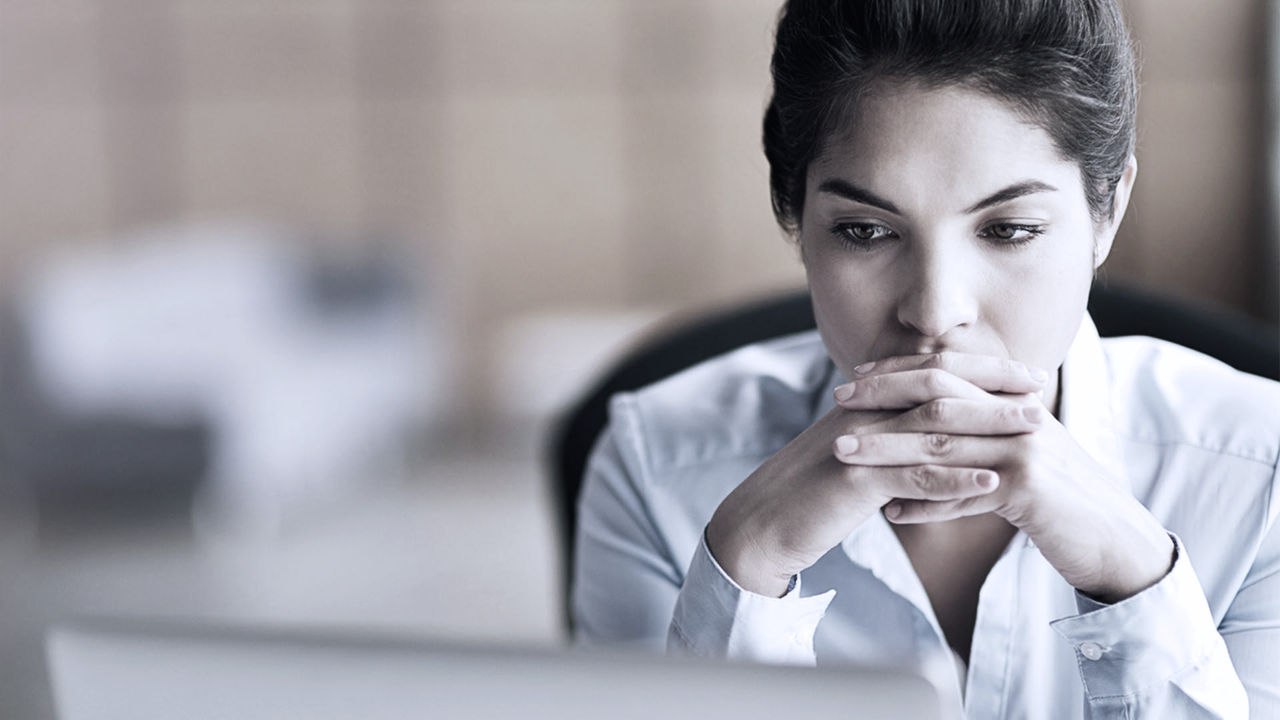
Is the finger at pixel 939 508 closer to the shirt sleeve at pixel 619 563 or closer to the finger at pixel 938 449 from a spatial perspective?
the finger at pixel 938 449

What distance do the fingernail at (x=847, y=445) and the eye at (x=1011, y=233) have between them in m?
0.11

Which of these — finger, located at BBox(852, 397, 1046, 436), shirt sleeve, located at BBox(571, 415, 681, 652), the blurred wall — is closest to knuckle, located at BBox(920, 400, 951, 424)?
finger, located at BBox(852, 397, 1046, 436)

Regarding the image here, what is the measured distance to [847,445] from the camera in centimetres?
53

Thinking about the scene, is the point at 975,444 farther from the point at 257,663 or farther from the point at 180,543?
the point at 180,543

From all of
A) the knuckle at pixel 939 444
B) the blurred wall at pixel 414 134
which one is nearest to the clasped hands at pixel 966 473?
the knuckle at pixel 939 444

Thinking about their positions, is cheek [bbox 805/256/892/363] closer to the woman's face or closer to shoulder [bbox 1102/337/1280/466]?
the woman's face

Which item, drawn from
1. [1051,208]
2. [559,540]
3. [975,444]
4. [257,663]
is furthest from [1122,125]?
[559,540]

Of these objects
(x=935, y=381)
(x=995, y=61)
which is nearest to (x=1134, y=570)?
(x=935, y=381)

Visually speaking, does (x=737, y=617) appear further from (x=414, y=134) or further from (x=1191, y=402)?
(x=414, y=134)

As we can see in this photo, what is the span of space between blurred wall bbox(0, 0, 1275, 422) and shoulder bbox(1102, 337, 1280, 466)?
2.73m

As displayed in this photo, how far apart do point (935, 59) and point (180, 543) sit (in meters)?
2.78

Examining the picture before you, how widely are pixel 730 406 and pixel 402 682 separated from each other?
36cm

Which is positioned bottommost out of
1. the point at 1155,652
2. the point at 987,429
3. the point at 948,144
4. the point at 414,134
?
the point at 414,134

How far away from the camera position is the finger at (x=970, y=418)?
19.7 inches
